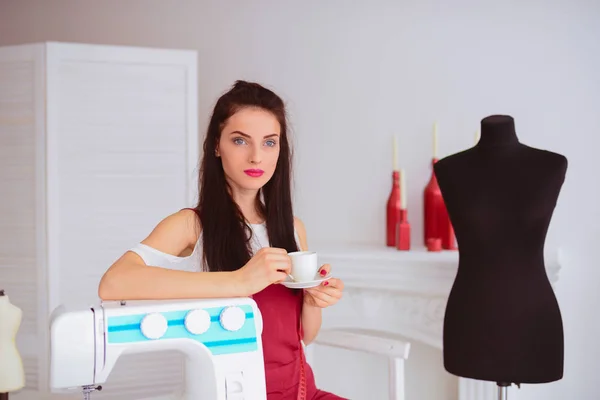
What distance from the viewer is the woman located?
61.0 inches

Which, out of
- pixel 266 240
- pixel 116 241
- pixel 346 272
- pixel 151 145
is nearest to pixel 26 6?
A: pixel 151 145

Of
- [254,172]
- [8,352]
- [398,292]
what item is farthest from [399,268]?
[8,352]

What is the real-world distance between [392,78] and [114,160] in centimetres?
128

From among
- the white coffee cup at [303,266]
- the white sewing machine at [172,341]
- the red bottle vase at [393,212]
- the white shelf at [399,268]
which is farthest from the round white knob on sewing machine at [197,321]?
the red bottle vase at [393,212]

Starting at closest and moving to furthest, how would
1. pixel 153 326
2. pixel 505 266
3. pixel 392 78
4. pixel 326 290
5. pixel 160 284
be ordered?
pixel 153 326
pixel 160 284
pixel 326 290
pixel 505 266
pixel 392 78

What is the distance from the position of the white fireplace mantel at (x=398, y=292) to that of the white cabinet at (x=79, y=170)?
75cm

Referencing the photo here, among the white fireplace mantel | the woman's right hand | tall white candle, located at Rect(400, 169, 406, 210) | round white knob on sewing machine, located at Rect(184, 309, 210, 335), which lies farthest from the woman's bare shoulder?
tall white candle, located at Rect(400, 169, 406, 210)

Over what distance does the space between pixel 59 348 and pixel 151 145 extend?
1.83 m

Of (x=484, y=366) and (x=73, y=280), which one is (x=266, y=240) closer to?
(x=484, y=366)

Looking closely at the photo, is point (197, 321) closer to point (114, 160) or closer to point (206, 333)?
point (206, 333)

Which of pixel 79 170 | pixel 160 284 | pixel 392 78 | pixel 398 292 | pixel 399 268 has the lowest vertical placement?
pixel 398 292

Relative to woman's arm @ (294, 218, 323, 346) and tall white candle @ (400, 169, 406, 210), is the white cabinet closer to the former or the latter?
tall white candle @ (400, 169, 406, 210)

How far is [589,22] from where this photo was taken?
8.78 ft

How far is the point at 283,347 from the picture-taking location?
→ 5.24 ft
